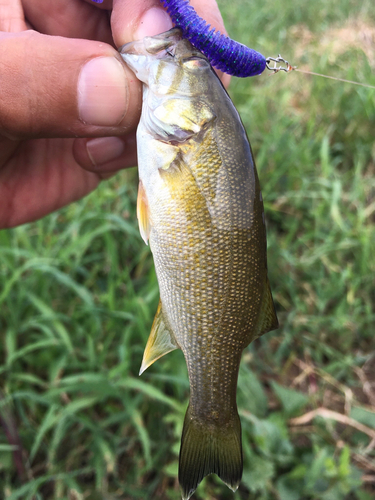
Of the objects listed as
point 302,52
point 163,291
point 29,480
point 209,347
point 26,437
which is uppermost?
point 302,52

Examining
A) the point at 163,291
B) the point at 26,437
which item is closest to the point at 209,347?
the point at 163,291

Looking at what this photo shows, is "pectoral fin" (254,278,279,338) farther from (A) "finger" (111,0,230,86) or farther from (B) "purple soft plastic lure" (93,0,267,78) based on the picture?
(A) "finger" (111,0,230,86)

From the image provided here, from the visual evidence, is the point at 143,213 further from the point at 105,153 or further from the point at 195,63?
the point at 105,153

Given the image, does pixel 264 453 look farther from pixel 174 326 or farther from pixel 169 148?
pixel 169 148

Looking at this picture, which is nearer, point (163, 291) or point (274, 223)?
point (163, 291)

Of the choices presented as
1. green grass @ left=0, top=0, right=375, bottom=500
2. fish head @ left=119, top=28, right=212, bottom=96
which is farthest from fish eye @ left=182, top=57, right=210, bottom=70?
green grass @ left=0, top=0, right=375, bottom=500

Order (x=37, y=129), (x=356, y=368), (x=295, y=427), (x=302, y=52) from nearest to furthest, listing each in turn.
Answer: (x=37, y=129)
(x=295, y=427)
(x=356, y=368)
(x=302, y=52)
